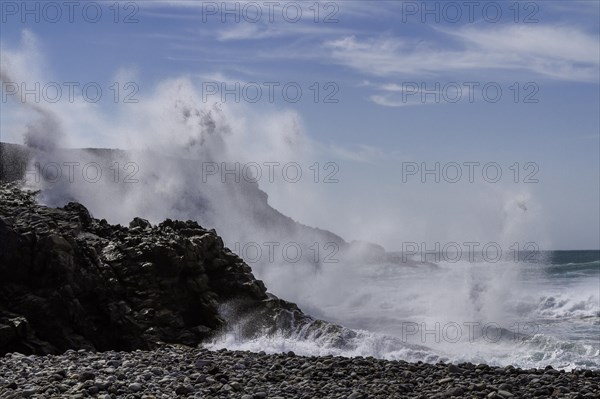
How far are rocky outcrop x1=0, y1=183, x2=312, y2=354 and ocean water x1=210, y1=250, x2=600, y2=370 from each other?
136 cm

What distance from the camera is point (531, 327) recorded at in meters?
29.7

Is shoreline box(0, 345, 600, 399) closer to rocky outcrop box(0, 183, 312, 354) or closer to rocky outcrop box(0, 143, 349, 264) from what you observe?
rocky outcrop box(0, 183, 312, 354)

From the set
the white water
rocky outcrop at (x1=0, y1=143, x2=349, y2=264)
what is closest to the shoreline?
the white water

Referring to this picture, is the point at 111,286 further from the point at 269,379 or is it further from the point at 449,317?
the point at 449,317

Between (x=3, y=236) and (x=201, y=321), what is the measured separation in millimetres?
5098

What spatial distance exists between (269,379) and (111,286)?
883cm

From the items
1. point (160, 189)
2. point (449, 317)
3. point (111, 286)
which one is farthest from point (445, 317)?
point (160, 189)

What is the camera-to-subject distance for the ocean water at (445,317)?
19188mm

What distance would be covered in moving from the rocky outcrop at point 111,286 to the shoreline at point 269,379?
4445 mm

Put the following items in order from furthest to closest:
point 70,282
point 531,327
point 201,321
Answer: point 531,327 < point 201,321 < point 70,282

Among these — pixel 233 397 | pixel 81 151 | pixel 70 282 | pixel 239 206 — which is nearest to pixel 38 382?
pixel 233 397

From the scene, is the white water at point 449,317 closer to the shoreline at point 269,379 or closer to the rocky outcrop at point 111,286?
the rocky outcrop at point 111,286

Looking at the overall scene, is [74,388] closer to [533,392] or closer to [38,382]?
[38,382]

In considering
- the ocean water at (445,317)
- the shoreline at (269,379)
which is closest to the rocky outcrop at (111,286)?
the ocean water at (445,317)
